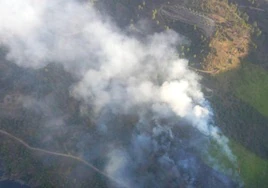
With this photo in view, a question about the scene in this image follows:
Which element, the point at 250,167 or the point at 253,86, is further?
the point at 253,86

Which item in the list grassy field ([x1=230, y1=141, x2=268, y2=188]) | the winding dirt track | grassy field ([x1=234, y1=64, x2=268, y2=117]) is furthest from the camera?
grassy field ([x1=234, y1=64, x2=268, y2=117])

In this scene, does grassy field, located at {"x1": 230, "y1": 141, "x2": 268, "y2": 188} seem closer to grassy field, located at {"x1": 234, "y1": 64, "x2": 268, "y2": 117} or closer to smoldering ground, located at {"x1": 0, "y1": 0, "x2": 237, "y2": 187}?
smoldering ground, located at {"x1": 0, "y1": 0, "x2": 237, "y2": 187}

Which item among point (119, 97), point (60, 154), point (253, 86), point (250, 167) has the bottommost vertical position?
A: point (60, 154)

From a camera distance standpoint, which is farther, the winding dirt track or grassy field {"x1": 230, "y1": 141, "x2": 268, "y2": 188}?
grassy field {"x1": 230, "y1": 141, "x2": 268, "y2": 188}

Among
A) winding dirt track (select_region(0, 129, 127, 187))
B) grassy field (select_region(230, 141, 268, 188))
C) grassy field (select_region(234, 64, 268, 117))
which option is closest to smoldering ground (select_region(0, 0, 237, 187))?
winding dirt track (select_region(0, 129, 127, 187))

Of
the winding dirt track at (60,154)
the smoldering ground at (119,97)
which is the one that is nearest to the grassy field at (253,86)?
the smoldering ground at (119,97)

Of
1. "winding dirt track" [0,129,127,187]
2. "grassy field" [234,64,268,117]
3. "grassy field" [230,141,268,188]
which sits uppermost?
"grassy field" [234,64,268,117]

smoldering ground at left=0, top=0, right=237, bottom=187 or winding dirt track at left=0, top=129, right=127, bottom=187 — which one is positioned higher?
smoldering ground at left=0, top=0, right=237, bottom=187

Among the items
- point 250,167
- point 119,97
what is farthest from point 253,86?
point 119,97

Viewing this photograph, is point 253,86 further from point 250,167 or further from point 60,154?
point 60,154

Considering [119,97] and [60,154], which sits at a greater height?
[119,97]
